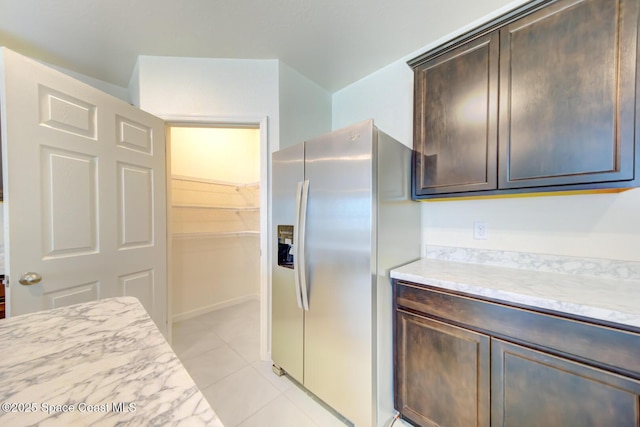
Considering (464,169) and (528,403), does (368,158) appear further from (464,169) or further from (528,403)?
(528,403)

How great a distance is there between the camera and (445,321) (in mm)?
1207

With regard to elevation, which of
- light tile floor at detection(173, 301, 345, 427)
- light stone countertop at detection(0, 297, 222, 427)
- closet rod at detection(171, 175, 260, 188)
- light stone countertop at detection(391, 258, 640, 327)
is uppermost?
closet rod at detection(171, 175, 260, 188)

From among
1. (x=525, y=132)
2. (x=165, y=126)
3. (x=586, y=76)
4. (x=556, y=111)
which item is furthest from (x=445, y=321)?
(x=165, y=126)

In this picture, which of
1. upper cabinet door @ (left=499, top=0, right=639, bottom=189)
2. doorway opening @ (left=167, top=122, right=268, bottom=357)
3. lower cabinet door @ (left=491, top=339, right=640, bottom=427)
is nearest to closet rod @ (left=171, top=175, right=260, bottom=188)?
doorway opening @ (left=167, top=122, right=268, bottom=357)

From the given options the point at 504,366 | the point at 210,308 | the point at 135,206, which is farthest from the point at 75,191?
the point at 504,366

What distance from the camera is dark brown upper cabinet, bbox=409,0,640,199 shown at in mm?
1014

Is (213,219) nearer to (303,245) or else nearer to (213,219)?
(213,219)

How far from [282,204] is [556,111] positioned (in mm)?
1591

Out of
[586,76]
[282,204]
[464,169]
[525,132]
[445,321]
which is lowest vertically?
[445,321]

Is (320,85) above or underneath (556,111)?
above

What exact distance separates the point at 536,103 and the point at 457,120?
0.35 meters

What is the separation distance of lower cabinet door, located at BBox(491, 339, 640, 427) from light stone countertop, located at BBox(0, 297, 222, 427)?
124 centimetres

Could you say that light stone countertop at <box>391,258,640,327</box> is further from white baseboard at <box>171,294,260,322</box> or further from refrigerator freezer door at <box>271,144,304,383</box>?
white baseboard at <box>171,294,260,322</box>

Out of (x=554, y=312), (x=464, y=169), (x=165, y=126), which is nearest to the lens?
(x=554, y=312)
